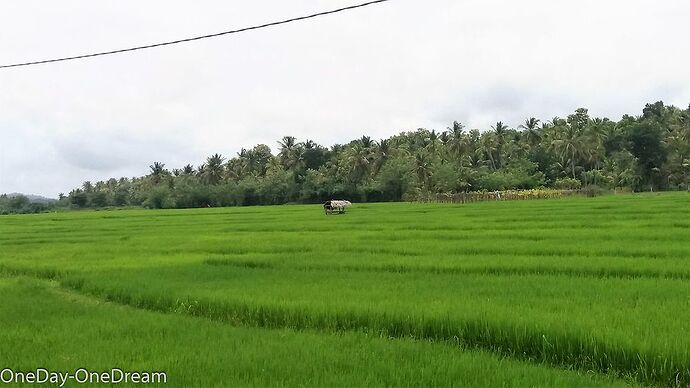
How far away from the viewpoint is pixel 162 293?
9.08 meters

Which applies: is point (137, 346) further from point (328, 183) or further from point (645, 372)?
point (328, 183)

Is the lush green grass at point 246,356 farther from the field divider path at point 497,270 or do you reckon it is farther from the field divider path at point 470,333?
the field divider path at point 497,270

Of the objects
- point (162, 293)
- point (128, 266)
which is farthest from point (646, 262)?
point (128, 266)

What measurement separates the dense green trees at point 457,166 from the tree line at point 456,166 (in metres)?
0.12

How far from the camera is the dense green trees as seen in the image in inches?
2335

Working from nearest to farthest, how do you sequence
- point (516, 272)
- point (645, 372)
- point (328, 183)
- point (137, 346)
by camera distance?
point (645, 372) < point (137, 346) < point (516, 272) < point (328, 183)

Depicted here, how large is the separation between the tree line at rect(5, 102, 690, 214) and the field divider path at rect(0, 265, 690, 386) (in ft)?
157

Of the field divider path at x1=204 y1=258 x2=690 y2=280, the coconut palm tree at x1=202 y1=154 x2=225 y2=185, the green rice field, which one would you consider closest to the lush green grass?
the green rice field

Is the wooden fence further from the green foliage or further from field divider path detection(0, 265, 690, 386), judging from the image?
field divider path detection(0, 265, 690, 386)

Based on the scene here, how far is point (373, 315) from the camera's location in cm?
700

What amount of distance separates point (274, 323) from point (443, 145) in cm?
6467

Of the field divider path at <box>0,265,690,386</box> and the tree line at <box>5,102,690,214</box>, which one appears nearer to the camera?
the field divider path at <box>0,265,690,386</box>

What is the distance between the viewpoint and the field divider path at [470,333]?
16.4 ft

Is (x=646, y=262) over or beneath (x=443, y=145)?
beneath
